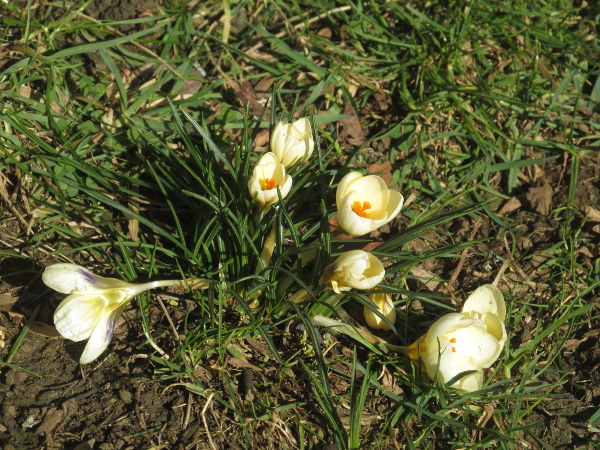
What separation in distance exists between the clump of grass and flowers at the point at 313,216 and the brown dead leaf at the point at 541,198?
0.04ft

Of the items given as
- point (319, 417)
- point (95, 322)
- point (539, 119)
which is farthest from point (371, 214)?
point (539, 119)

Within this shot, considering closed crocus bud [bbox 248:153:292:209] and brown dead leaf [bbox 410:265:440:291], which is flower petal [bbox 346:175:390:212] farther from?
brown dead leaf [bbox 410:265:440:291]

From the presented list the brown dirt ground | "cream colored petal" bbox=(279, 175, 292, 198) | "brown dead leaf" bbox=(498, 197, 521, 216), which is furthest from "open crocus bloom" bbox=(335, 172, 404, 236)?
"brown dead leaf" bbox=(498, 197, 521, 216)

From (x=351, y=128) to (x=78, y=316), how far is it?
1.43m

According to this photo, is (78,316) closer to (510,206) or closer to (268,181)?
(268,181)

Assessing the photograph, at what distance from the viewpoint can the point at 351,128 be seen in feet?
8.49

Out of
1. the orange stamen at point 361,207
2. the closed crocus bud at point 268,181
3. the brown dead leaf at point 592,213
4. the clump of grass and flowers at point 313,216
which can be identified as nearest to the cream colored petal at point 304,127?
the clump of grass and flowers at point 313,216

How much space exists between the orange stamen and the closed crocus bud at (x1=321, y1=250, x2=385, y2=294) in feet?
0.63

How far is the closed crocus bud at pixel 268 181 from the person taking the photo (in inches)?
67.9

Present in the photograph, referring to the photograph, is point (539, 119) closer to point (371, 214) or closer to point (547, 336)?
point (547, 336)

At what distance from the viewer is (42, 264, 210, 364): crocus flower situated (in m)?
1.62

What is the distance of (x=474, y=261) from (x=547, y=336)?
0.39 metres

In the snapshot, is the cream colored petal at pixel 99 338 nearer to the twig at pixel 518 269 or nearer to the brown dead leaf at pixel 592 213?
the twig at pixel 518 269

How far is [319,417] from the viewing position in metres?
1.84
